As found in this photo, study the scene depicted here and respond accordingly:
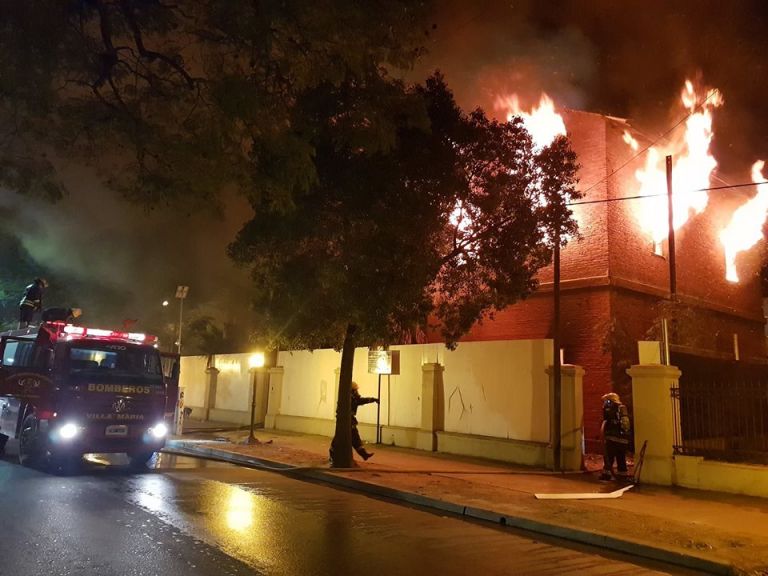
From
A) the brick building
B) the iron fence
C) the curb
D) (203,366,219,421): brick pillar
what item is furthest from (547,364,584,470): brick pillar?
(203,366,219,421): brick pillar

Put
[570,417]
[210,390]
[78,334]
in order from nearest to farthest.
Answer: [78,334], [570,417], [210,390]

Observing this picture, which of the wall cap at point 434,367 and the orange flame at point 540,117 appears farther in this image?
the orange flame at point 540,117

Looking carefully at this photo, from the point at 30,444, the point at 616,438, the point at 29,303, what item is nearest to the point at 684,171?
the point at 616,438

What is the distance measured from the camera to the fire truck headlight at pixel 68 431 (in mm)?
10398

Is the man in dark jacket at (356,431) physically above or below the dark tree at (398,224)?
below

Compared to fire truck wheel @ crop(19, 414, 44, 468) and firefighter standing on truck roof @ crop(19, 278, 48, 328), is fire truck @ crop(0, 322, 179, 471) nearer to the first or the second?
fire truck wheel @ crop(19, 414, 44, 468)

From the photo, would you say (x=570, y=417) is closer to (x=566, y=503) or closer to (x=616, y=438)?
(x=616, y=438)

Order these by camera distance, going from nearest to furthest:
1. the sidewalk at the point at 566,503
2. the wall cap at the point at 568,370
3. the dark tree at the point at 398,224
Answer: the sidewalk at the point at 566,503 < the dark tree at the point at 398,224 < the wall cap at the point at 568,370

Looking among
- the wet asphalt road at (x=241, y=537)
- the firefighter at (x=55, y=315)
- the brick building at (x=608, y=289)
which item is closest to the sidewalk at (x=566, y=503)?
the wet asphalt road at (x=241, y=537)

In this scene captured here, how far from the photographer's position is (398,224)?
34.1 feet

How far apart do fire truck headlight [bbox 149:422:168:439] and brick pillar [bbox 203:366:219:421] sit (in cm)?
1350

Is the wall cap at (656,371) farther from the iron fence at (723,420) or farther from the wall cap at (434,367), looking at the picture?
the wall cap at (434,367)

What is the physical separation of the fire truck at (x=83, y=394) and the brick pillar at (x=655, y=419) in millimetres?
8657

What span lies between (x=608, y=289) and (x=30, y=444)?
42.4ft
